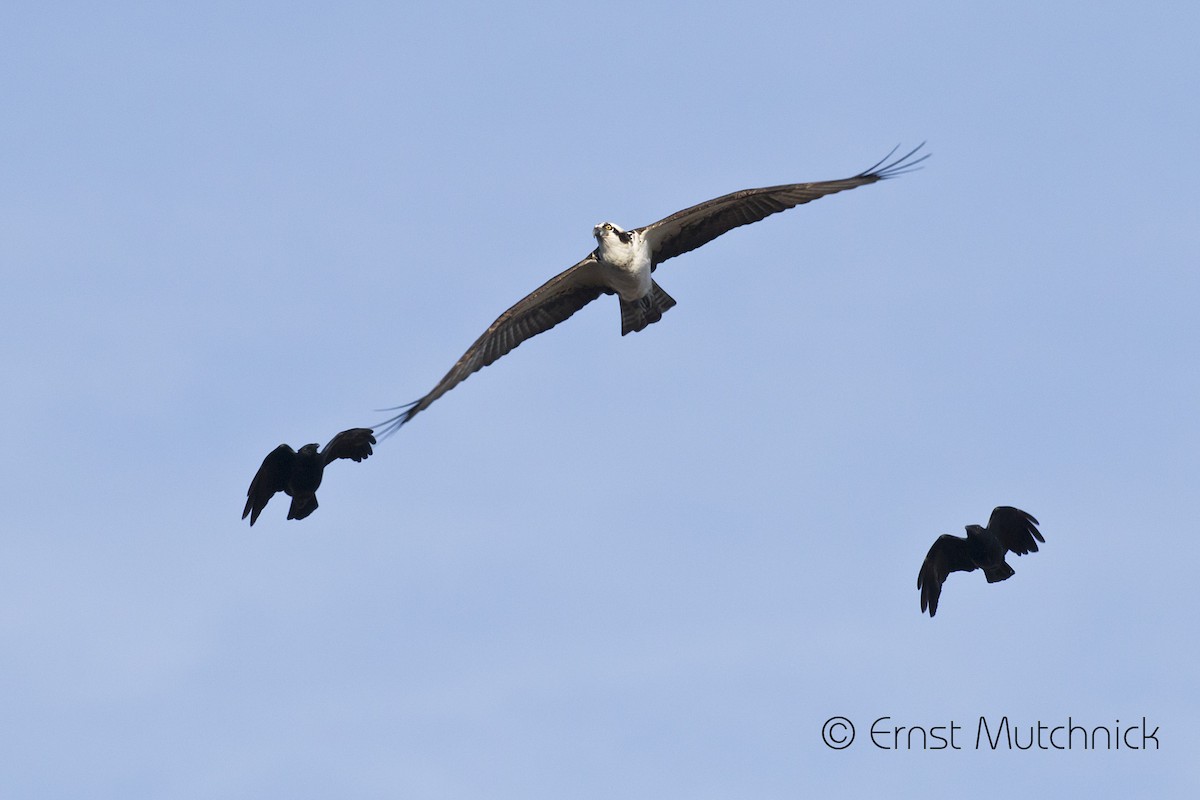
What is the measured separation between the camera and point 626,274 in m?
21.6

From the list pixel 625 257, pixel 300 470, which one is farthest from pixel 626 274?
pixel 300 470

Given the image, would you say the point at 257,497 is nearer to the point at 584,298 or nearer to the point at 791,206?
the point at 584,298

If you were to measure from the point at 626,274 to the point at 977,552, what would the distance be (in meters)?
6.16

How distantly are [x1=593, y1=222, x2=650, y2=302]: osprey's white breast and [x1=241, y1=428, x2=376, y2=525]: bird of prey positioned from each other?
419 cm

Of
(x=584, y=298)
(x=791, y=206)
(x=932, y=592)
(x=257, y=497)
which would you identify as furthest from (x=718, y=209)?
(x=257, y=497)

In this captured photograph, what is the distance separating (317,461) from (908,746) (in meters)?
8.30

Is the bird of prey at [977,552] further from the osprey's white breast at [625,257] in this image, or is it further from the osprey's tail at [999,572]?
the osprey's white breast at [625,257]

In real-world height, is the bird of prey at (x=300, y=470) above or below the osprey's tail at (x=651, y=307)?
below

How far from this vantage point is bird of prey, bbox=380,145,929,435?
21062 mm

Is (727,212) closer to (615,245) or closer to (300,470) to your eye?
(615,245)

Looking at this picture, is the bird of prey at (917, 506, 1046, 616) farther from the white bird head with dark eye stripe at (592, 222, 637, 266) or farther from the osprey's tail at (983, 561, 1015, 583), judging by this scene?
the white bird head with dark eye stripe at (592, 222, 637, 266)

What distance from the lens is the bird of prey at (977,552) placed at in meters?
20.4

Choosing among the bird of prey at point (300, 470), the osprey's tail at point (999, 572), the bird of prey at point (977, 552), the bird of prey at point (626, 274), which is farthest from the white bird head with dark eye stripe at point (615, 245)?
the osprey's tail at point (999, 572)

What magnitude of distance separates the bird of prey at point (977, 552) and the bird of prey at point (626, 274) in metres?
4.95
